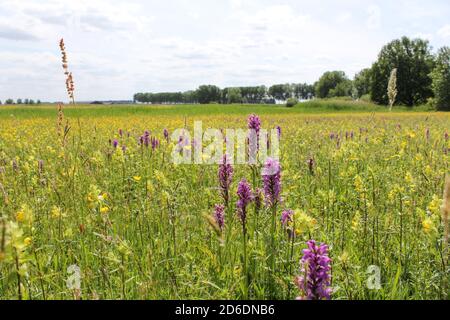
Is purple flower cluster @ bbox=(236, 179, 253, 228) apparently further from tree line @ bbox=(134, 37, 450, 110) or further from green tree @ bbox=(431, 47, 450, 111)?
green tree @ bbox=(431, 47, 450, 111)

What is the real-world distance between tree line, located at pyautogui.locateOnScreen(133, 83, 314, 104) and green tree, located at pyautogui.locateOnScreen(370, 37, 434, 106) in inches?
3436

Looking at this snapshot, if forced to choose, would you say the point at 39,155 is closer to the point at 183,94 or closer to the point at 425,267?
the point at 425,267

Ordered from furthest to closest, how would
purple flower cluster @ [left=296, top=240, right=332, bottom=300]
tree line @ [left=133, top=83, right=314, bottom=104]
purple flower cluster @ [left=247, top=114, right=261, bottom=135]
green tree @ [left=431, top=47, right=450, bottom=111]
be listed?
tree line @ [left=133, top=83, right=314, bottom=104] → green tree @ [left=431, top=47, right=450, bottom=111] → purple flower cluster @ [left=247, top=114, right=261, bottom=135] → purple flower cluster @ [left=296, top=240, right=332, bottom=300]

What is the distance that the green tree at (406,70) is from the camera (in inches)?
2968

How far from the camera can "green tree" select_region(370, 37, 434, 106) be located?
7538 cm

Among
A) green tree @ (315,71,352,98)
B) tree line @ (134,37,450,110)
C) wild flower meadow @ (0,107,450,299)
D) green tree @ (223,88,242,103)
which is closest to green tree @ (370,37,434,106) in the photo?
tree line @ (134,37,450,110)

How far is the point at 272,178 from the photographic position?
272cm

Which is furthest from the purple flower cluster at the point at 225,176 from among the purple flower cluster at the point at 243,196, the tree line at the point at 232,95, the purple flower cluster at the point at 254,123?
the tree line at the point at 232,95

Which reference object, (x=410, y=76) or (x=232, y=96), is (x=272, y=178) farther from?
(x=232, y=96)

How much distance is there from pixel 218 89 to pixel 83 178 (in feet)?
524

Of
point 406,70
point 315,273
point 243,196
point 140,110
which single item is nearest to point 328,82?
point 406,70

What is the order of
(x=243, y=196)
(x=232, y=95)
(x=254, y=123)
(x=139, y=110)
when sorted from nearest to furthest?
(x=243, y=196) < (x=254, y=123) < (x=139, y=110) < (x=232, y=95)

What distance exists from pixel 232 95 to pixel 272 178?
160 m
